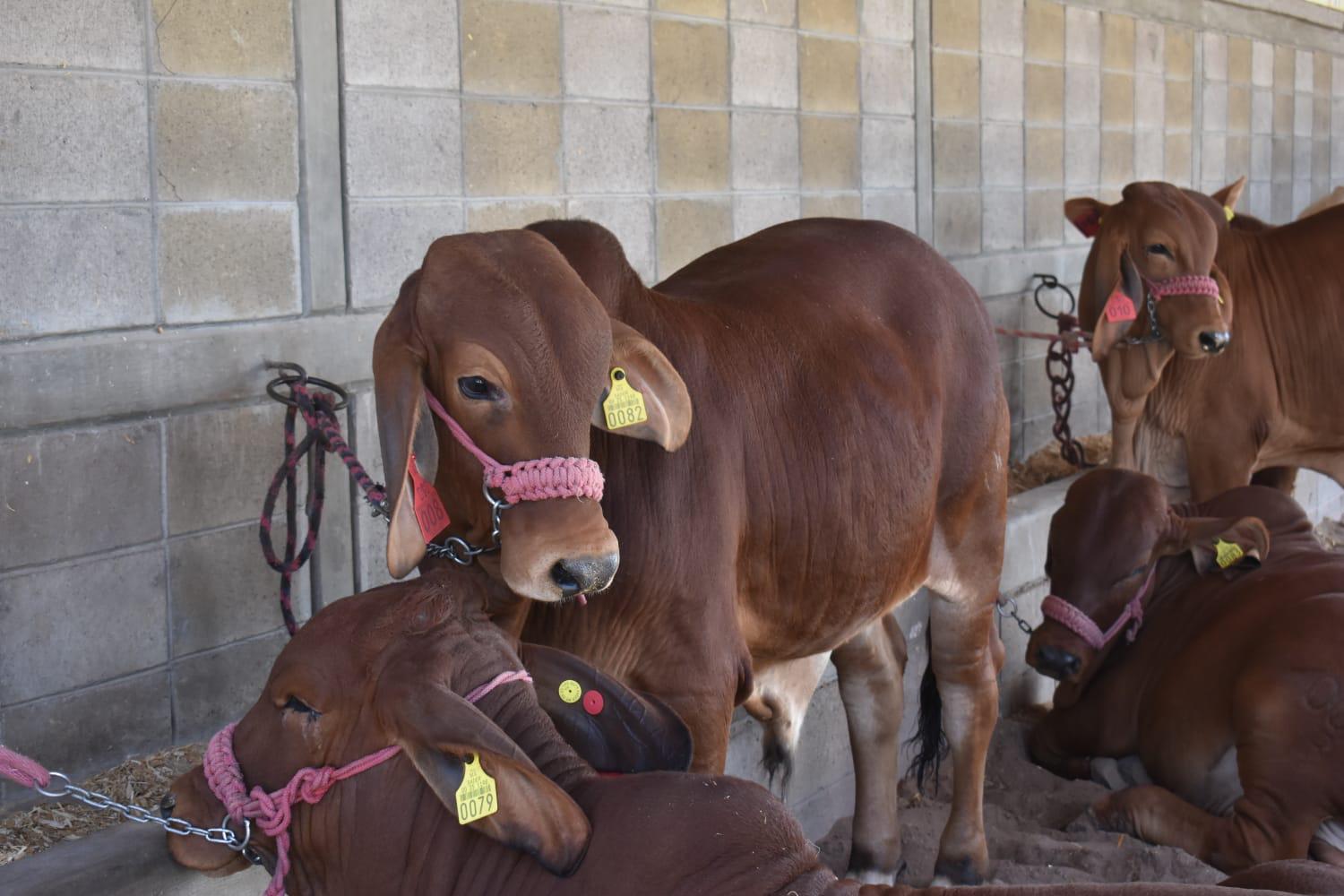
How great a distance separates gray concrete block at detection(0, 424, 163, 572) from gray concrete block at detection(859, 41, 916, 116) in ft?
11.6

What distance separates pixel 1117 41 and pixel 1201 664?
4.67m

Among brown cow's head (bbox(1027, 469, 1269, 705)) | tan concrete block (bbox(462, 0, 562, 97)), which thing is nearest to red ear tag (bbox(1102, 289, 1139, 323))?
brown cow's head (bbox(1027, 469, 1269, 705))

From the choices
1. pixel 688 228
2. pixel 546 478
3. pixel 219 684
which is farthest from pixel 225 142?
pixel 688 228

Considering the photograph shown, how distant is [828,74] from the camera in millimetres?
5770

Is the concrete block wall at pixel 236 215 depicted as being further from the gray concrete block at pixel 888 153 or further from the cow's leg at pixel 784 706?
the cow's leg at pixel 784 706

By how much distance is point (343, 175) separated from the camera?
12.5ft

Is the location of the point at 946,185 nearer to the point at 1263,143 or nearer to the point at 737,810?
the point at 1263,143

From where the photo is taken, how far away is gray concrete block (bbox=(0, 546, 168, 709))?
3117 millimetres

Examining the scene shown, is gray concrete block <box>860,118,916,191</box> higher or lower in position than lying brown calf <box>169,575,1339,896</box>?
A: higher

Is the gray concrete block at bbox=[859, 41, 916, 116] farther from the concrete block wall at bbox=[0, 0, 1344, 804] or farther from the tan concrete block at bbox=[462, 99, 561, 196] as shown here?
the tan concrete block at bbox=[462, 99, 561, 196]

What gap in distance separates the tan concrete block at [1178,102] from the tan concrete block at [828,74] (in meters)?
3.39

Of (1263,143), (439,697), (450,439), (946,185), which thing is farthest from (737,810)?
(1263,143)

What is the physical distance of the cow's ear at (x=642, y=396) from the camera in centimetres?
240

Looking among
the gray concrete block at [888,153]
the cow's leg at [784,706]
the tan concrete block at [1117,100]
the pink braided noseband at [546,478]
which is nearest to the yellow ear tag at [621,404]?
the pink braided noseband at [546,478]
